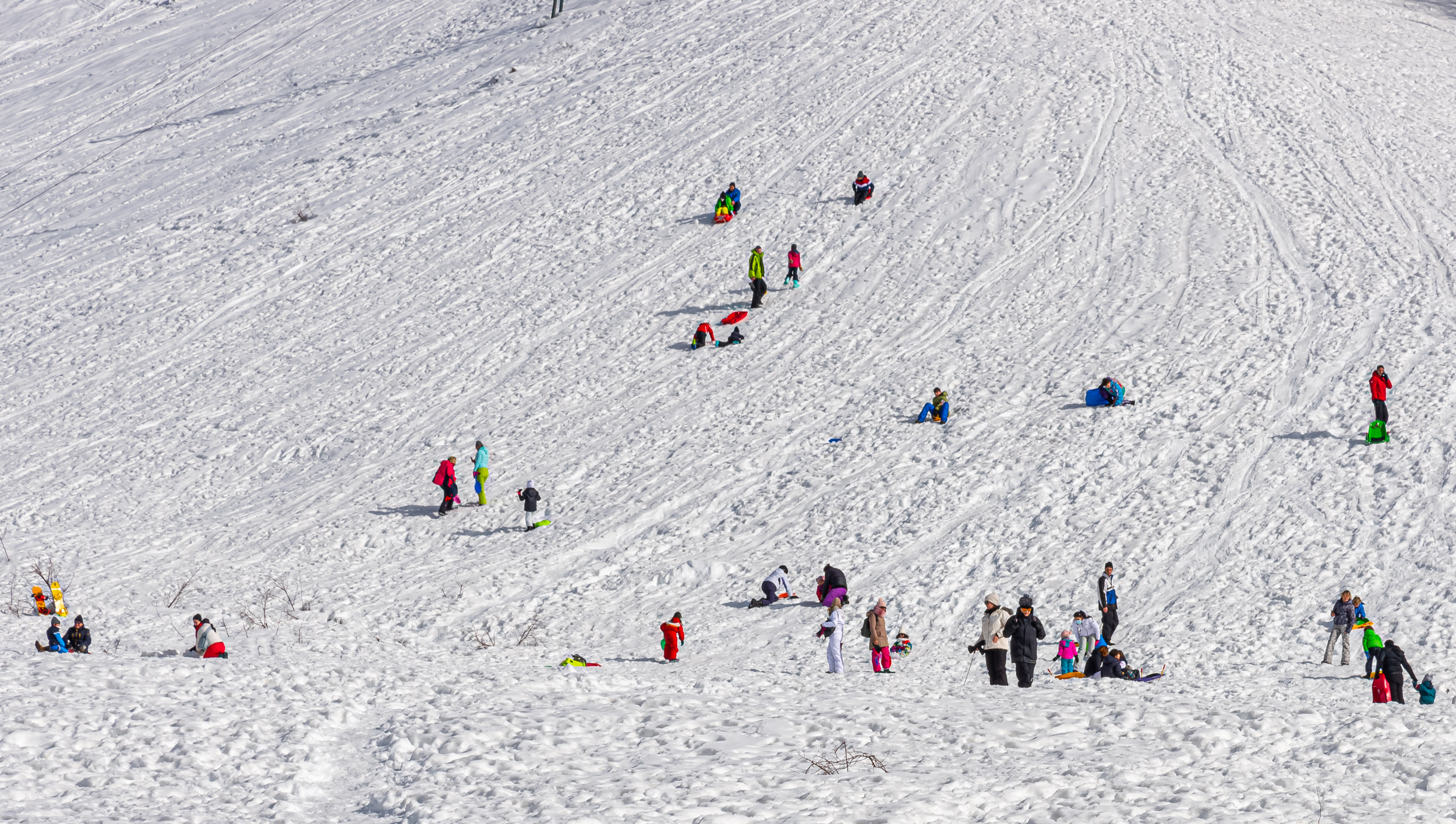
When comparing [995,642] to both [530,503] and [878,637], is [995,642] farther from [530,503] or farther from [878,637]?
[530,503]

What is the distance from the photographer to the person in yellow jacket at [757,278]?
26.5 m

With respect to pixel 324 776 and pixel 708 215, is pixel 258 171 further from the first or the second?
pixel 324 776

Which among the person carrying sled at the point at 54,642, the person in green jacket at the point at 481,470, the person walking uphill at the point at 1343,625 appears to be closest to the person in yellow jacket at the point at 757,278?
the person in green jacket at the point at 481,470

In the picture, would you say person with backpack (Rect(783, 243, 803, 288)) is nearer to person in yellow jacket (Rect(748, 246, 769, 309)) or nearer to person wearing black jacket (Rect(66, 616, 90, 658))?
person in yellow jacket (Rect(748, 246, 769, 309))

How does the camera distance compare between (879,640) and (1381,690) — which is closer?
(1381,690)

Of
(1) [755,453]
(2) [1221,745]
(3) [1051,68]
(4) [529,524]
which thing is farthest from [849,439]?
(3) [1051,68]

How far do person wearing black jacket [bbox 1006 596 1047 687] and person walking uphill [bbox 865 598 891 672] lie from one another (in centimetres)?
206

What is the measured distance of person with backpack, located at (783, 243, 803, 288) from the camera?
1071 inches

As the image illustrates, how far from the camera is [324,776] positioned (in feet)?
28.6

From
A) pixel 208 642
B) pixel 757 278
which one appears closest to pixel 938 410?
pixel 757 278

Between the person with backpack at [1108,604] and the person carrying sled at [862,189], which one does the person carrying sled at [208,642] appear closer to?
the person with backpack at [1108,604]

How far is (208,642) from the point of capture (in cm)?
1352

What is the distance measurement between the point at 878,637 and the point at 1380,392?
10.8 meters

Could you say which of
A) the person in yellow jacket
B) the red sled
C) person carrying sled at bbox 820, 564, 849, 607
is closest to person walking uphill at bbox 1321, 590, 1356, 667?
the red sled
